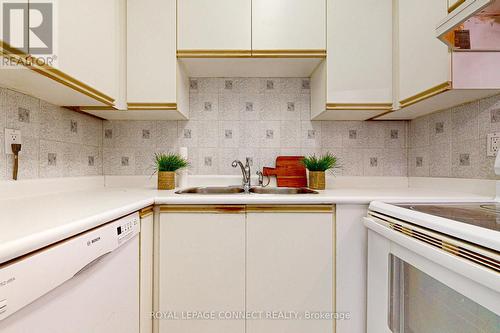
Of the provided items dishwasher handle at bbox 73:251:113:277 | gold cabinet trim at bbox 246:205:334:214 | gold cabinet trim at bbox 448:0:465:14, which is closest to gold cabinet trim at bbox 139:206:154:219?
dishwasher handle at bbox 73:251:113:277

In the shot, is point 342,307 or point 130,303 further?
point 342,307

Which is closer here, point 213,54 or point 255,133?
point 213,54

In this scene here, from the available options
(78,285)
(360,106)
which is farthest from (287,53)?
(78,285)

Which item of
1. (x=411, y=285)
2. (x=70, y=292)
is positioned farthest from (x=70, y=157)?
(x=411, y=285)

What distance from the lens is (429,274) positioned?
0.83 m

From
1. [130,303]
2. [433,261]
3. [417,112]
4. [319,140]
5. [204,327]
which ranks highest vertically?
[417,112]

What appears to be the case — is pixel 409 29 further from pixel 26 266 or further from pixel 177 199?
pixel 26 266

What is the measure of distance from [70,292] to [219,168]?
4.23 ft

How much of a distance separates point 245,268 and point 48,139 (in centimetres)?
118

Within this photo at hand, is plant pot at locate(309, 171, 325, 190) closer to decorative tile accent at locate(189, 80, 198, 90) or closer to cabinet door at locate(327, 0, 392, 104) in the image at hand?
cabinet door at locate(327, 0, 392, 104)

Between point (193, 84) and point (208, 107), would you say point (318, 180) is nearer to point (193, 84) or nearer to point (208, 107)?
point (208, 107)

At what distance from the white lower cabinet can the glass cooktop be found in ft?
1.35

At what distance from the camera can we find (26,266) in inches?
21.3

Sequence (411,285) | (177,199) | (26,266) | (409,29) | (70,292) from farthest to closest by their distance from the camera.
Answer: (409,29)
(177,199)
(411,285)
(70,292)
(26,266)
